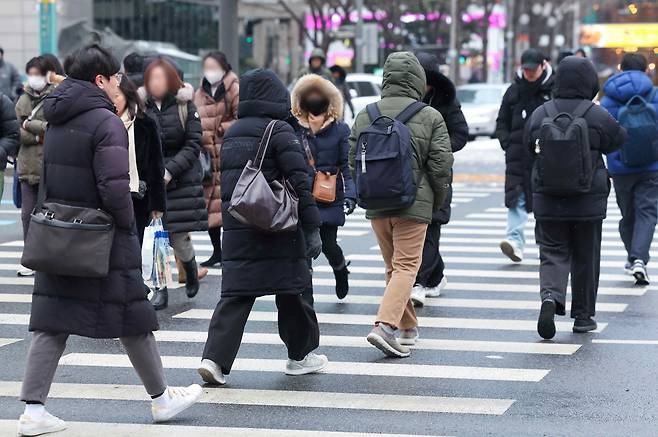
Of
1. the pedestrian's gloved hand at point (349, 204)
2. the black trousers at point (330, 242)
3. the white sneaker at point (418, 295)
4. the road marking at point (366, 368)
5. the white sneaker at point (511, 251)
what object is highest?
the pedestrian's gloved hand at point (349, 204)

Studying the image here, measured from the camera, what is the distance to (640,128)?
1082cm

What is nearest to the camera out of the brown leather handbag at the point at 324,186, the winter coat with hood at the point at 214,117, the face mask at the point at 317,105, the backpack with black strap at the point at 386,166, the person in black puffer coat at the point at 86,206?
the person in black puffer coat at the point at 86,206

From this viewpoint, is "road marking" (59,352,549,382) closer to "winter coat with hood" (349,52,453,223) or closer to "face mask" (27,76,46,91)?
"winter coat with hood" (349,52,453,223)

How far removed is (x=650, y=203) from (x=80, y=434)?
636 centimetres

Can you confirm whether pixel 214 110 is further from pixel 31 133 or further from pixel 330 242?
pixel 330 242

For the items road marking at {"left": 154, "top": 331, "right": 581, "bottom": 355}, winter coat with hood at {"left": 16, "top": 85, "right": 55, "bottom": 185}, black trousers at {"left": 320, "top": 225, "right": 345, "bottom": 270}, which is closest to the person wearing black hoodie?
road marking at {"left": 154, "top": 331, "right": 581, "bottom": 355}

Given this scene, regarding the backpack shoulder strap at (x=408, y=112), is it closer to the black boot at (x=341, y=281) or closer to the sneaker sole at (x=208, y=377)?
the sneaker sole at (x=208, y=377)

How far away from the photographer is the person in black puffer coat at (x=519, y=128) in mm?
12008

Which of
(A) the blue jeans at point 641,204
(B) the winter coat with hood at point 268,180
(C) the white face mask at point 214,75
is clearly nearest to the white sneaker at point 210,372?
(B) the winter coat with hood at point 268,180

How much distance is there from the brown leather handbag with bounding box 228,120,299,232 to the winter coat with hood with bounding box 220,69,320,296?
5cm

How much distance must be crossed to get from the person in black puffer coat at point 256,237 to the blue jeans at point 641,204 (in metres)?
4.75

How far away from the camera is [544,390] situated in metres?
7.23

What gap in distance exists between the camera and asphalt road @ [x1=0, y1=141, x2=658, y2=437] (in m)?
6.49

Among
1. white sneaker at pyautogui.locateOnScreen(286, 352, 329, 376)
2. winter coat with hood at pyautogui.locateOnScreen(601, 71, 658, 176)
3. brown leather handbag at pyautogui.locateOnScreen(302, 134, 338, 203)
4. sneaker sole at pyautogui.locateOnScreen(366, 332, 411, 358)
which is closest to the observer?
white sneaker at pyautogui.locateOnScreen(286, 352, 329, 376)
